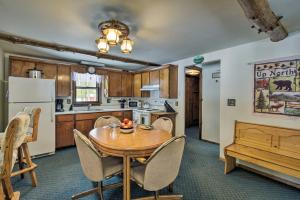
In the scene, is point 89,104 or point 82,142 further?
point 89,104

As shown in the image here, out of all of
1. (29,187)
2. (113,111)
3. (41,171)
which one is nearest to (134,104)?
(113,111)

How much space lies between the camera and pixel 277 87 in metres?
2.52

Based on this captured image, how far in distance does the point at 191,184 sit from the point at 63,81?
3747 mm

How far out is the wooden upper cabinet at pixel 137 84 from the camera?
17.2ft

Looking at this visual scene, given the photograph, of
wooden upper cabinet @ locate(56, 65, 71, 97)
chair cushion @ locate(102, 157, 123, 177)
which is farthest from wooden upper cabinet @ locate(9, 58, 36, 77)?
chair cushion @ locate(102, 157, 123, 177)

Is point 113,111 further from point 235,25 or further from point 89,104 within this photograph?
point 235,25

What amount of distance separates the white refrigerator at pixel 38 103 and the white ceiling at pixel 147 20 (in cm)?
97

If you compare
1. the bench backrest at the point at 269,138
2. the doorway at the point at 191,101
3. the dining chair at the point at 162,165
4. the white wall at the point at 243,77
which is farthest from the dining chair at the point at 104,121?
the doorway at the point at 191,101

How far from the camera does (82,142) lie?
65.9 inches

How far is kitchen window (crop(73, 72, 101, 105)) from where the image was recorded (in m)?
4.48

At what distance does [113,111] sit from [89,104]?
2.53 feet

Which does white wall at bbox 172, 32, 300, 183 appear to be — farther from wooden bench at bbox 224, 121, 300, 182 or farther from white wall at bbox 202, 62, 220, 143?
white wall at bbox 202, 62, 220, 143

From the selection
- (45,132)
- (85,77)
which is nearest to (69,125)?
(45,132)

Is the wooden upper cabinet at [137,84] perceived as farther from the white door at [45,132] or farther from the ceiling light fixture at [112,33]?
the ceiling light fixture at [112,33]
